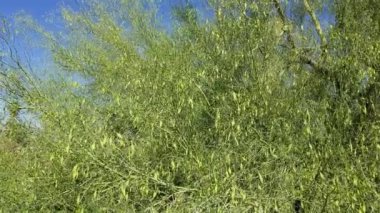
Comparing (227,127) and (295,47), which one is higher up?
(295,47)

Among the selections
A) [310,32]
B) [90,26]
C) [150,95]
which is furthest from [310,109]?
[90,26]

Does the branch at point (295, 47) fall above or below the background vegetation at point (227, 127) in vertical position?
above

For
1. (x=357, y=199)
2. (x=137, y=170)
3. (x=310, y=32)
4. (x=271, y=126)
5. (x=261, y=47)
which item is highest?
(x=310, y=32)

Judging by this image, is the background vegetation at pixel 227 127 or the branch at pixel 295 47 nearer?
the background vegetation at pixel 227 127

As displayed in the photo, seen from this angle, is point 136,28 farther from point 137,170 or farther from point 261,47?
point 137,170

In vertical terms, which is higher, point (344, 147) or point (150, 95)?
point (150, 95)

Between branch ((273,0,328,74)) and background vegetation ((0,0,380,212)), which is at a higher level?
branch ((273,0,328,74))

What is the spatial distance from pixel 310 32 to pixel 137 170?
12.7 ft

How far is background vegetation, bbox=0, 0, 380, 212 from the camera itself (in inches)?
199

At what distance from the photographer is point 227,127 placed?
18.2 feet

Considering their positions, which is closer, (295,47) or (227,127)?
(227,127)

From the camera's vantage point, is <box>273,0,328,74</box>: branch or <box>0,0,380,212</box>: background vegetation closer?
<box>0,0,380,212</box>: background vegetation

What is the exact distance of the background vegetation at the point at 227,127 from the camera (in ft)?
16.6

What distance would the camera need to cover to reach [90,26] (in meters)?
11.0
